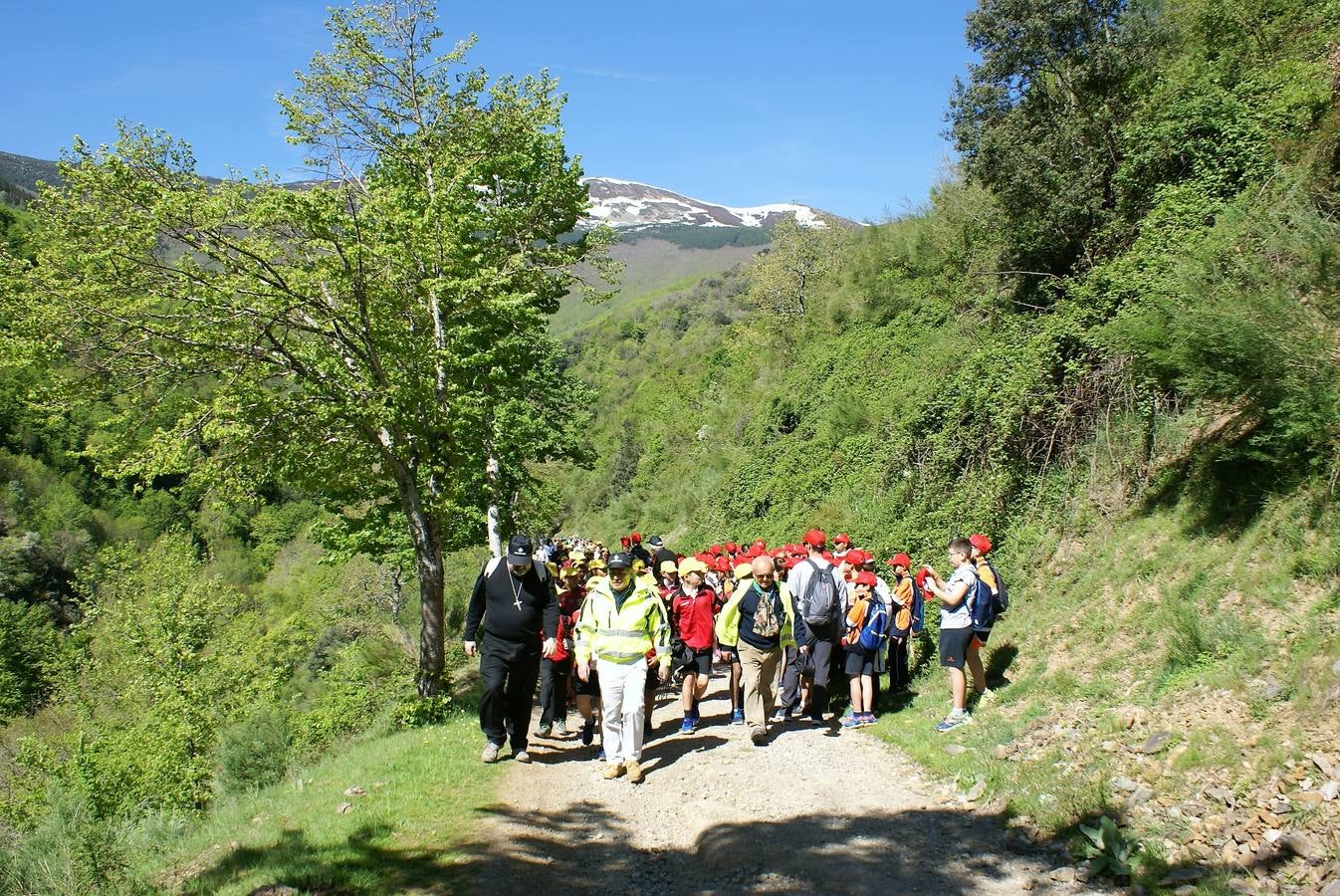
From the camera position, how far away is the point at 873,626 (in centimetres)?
883

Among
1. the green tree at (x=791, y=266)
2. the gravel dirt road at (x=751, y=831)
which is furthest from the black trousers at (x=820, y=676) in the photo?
the green tree at (x=791, y=266)

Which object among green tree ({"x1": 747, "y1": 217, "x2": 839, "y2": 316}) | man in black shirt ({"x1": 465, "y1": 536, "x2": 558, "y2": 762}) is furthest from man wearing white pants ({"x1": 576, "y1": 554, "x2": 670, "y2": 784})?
green tree ({"x1": 747, "y1": 217, "x2": 839, "y2": 316})

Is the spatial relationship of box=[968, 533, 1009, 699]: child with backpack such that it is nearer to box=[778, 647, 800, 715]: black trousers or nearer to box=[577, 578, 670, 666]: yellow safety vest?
box=[778, 647, 800, 715]: black trousers

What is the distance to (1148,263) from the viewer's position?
9.80 m

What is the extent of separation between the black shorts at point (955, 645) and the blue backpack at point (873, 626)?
93 centimetres

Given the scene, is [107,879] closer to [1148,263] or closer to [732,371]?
[1148,263]

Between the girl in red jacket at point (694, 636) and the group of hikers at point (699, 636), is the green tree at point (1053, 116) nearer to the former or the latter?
the group of hikers at point (699, 636)

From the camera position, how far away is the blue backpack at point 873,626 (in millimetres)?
A: 8812

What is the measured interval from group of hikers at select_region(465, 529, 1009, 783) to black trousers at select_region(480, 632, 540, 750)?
0.01 m

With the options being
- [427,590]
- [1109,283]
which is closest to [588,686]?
[427,590]

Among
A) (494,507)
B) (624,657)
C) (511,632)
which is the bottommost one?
(624,657)

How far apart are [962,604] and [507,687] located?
14.2 ft

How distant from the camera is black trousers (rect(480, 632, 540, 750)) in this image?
754cm

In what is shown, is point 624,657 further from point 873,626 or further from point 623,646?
point 873,626
